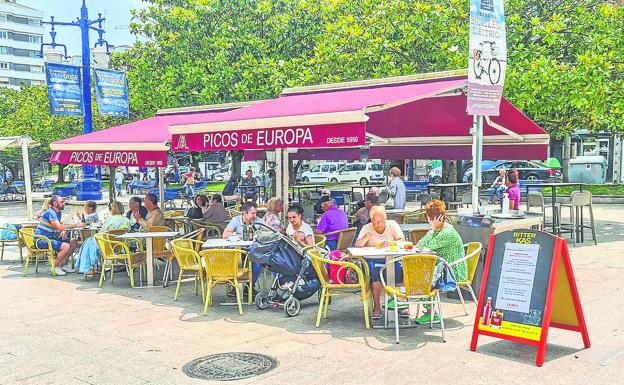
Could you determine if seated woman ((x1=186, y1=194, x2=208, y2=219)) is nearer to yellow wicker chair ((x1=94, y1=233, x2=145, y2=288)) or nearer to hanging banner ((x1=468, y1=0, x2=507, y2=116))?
yellow wicker chair ((x1=94, y1=233, x2=145, y2=288))

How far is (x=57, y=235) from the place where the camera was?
36.1ft

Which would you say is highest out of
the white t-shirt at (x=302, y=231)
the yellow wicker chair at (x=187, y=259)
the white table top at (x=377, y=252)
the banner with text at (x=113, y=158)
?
the banner with text at (x=113, y=158)

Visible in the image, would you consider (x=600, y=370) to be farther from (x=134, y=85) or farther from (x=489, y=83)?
(x=134, y=85)

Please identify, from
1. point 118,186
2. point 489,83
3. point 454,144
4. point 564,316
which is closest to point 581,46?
point 454,144

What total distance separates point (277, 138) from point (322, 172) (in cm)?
3436

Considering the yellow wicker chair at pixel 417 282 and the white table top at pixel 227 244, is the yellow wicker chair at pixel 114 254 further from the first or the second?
the yellow wicker chair at pixel 417 282

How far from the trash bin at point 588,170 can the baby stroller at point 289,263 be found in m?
27.1

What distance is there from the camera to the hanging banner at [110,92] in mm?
17391

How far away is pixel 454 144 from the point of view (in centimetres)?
1174

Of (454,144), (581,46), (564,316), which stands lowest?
(564,316)

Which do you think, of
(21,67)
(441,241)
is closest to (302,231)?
(441,241)

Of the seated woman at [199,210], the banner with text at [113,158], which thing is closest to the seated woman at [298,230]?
the banner with text at [113,158]

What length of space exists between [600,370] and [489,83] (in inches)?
157

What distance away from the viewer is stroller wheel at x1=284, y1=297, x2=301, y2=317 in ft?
24.7
